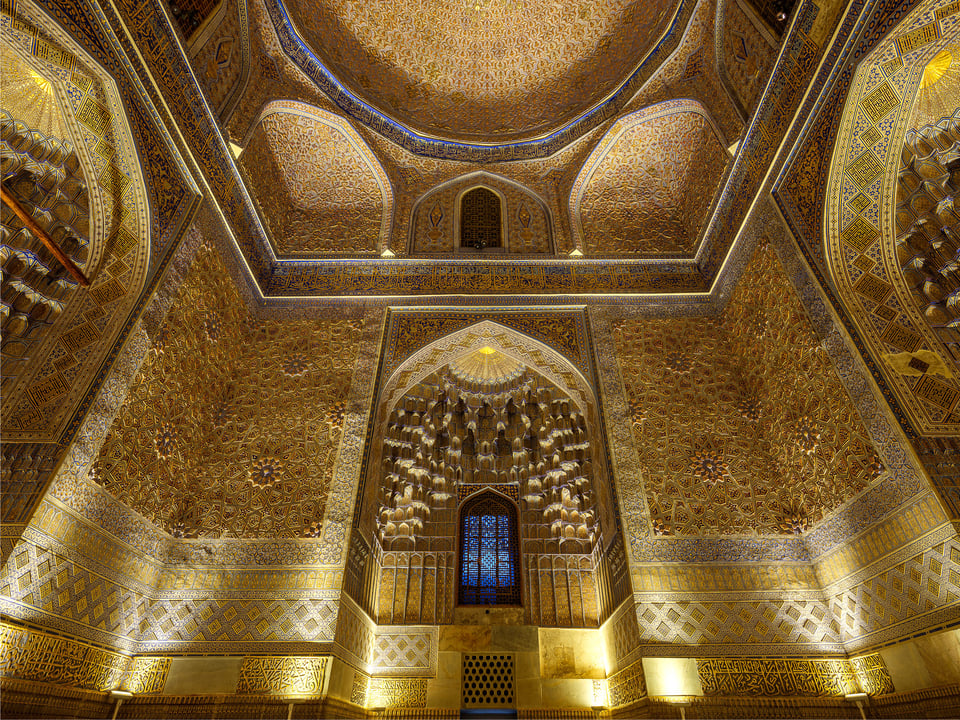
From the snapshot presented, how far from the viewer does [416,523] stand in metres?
5.11

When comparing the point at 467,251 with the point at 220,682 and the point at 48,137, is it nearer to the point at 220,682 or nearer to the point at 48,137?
the point at 48,137

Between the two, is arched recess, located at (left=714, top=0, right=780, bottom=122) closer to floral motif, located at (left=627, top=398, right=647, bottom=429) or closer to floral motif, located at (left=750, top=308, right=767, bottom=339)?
floral motif, located at (left=750, top=308, right=767, bottom=339)

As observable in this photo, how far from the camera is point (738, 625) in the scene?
3.57 m

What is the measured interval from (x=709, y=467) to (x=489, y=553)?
2302mm

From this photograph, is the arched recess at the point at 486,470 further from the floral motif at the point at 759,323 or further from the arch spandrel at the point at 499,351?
the floral motif at the point at 759,323

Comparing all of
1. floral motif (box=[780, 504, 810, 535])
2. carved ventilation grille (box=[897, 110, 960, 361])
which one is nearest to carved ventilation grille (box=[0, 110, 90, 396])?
floral motif (box=[780, 504, 810, 535])

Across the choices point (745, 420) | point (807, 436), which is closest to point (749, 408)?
point (745, 420)

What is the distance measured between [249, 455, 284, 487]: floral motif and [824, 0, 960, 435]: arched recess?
→ 14.6 ft

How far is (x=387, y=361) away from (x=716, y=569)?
10.9 ft

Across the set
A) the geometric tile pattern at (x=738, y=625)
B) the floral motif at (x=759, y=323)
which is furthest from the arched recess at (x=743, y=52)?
the geometric tile pattern at (x=738, y=625)

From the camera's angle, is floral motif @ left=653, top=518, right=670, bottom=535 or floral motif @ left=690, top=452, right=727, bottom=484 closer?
floral motif @ left=653, top=518, right=670, bottom=535

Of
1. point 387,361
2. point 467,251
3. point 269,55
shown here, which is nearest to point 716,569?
point 387,361

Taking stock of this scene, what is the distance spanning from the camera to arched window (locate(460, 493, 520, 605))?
16.8 feet

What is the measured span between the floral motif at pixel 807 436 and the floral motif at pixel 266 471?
4116 millimetres
